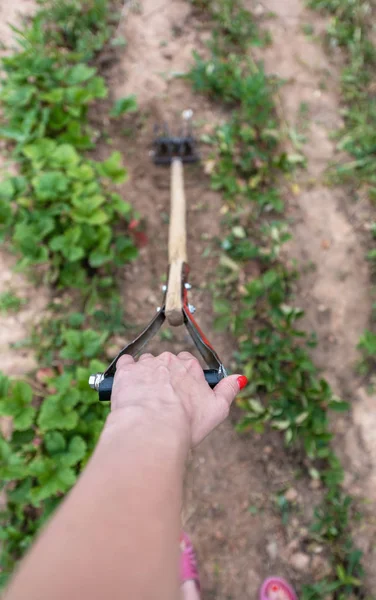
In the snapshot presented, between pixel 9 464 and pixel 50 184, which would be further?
pixel 50 184

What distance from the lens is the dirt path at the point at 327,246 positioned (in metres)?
2.59

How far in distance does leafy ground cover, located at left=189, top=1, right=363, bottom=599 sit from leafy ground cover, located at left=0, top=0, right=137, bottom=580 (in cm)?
76

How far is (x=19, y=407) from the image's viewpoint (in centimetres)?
218

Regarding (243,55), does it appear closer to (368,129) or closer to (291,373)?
(368,129)

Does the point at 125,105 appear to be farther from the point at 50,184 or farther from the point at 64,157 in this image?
the point at 50,184

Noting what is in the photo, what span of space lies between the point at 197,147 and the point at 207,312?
1385mm

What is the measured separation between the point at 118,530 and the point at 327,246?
2.75 metres

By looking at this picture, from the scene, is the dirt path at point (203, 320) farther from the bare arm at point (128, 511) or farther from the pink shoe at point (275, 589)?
the bare arm at point (128, 511)

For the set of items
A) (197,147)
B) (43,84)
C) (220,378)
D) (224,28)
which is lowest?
(220,378)

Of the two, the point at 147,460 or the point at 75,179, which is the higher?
the point at 75,179

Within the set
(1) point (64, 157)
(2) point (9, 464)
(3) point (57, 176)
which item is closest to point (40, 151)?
(1) point (64, 157)

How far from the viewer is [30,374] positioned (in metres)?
2.49

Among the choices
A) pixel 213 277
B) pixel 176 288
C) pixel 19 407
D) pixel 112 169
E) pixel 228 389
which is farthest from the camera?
pixel 213 277

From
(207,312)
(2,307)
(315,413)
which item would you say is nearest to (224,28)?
(207,312)
